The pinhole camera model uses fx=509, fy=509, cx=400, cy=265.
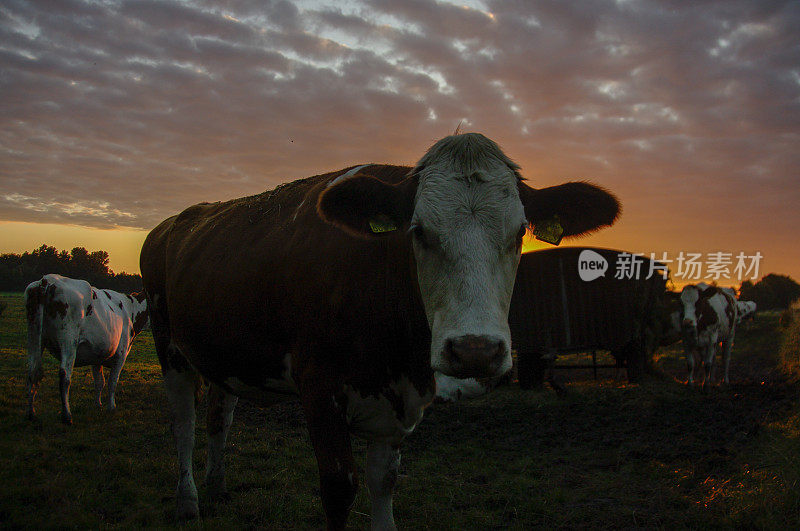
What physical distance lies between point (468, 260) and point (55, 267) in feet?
205

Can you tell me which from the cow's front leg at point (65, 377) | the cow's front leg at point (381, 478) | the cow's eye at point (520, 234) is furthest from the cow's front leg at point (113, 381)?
the cow's eye at point (520, 234)

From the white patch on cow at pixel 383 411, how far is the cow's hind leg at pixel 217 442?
2.26m

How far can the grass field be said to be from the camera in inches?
177

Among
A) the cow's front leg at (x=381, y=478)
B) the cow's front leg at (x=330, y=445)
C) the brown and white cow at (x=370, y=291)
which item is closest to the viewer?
the brown and white cow at (x=370, y=291)

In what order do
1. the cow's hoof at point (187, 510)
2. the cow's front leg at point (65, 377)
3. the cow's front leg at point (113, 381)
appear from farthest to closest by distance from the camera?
the cow's front leg at point (113, 381) → the cow's front leg at point (65, 377) → the cow's hoof at point (187, 510)

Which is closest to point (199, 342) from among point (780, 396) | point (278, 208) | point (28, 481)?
point (278, 208)

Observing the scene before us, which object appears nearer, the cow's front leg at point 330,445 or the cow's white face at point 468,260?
the cow's white face at point 468,260

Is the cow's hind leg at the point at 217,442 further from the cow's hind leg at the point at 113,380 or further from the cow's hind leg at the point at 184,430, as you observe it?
the cow's hind leg at the point at 113,380

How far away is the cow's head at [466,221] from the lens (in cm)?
208

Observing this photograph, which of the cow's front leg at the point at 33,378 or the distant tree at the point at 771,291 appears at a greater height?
the distant tree at the point at 771,291

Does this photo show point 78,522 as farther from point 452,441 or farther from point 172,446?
point 452,441

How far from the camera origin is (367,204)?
2725mm

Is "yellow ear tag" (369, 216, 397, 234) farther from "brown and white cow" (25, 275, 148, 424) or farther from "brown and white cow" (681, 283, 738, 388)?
"brown and white cow" (681, 283, 738, 388)

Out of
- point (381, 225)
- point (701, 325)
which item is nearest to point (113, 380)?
point (381, 225)
